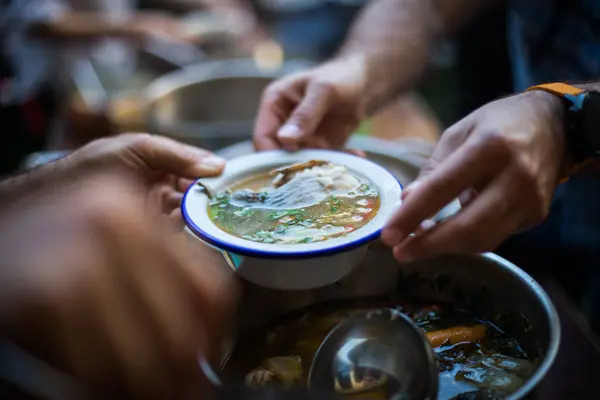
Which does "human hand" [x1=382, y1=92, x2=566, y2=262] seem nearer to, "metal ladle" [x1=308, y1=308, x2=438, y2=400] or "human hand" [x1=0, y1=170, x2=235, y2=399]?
"metal ladle" [x1=308, y1=308, x2=438, y2=400]

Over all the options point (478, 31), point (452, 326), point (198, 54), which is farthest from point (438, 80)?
point (452, 326)

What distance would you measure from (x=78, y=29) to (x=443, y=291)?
1.79 m

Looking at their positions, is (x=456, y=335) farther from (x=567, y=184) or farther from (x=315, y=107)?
(x=567, y=184)

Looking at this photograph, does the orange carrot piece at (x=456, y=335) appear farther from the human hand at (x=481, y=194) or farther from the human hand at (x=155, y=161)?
the human hand at (x=155, y=161)

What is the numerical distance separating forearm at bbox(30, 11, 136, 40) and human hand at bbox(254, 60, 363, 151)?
1157 mm

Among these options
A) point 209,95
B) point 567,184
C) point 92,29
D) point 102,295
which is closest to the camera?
point 102,295

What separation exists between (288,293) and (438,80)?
1.82 meters

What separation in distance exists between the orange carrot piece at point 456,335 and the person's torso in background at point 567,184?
0.53m

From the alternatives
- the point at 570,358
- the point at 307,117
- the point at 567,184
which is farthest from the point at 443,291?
the point at 567,184

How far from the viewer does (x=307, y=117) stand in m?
1.10

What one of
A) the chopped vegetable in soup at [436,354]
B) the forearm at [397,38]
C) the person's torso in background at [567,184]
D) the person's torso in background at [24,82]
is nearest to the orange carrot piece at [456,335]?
the chopped vegetable in soup at [436,354]

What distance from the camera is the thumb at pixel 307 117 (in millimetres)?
1047

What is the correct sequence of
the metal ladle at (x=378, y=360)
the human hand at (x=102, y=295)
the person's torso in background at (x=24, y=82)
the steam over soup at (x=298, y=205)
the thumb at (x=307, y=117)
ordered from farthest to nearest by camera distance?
the person's torso in background at (x=24, y=82) → the thumb at (x=307, y=117) → the steam over soup at (x=298, y=205) → the metal ladle at (x=378, y=360) → the human hand at (x=102, y=295)

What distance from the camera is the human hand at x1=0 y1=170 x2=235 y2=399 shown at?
0.52m
